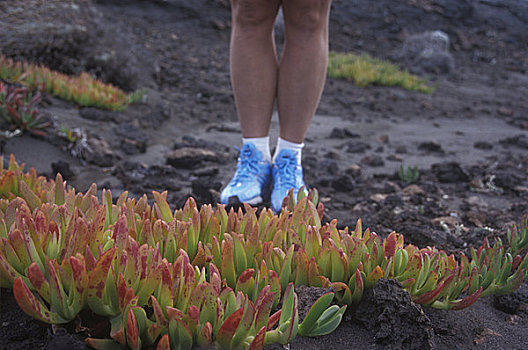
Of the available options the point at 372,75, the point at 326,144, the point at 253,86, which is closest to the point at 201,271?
the point at 253,86

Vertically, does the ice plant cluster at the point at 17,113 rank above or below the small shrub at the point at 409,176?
above

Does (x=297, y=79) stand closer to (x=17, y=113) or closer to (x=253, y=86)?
(x=253, y=86)

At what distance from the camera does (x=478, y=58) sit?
486 inches

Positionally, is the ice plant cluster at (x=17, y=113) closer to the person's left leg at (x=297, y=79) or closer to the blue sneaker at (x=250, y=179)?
the blue sneaker at (x=250, y=179)

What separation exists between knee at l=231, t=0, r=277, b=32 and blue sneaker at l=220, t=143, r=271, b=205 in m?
0.65

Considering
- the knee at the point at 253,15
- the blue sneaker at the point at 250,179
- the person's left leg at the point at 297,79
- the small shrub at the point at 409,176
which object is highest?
the knee at the point at 253,15

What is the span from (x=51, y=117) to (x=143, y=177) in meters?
1.11

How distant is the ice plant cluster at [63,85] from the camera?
4.19 meters

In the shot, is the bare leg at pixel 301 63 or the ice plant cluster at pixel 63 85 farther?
the ice plant cluster at pixel 63 85

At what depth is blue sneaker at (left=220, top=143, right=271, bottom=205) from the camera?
8.57ft

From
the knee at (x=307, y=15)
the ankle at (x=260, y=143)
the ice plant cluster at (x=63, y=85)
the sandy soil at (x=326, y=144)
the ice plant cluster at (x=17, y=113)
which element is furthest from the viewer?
the ice plant cluster at (x=63, y=85)

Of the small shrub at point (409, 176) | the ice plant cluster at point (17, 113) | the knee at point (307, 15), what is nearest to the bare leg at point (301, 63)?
the knee at point (307, 15)

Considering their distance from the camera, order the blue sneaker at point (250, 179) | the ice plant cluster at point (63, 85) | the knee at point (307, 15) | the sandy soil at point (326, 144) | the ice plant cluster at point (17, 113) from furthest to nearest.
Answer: the ice plant cluster at point (63, 85)
the ice plant cluster at point (17, 113)
the blue sneaker at point (250, 179)
the knee at point (307, 15)
the sandy soil at point (326, 144)

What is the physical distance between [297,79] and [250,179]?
24.2 inches
